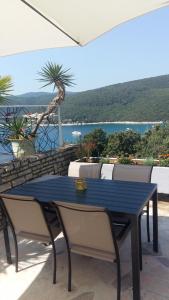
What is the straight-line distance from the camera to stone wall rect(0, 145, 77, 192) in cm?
434

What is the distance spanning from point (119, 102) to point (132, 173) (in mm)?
7647

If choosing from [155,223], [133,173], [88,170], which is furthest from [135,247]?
[88,170]

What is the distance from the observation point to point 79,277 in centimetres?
305

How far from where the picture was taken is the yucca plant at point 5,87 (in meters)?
4.10

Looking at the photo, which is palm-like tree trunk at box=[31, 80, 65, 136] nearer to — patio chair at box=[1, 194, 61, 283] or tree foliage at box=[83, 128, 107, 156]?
tree foliage at box=[83, 128, 107, 156]

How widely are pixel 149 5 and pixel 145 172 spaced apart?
2206mm

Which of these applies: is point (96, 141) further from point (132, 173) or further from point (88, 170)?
point (132, 173)

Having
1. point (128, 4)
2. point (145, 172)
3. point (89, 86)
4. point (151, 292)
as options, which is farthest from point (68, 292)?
point (89, 86)

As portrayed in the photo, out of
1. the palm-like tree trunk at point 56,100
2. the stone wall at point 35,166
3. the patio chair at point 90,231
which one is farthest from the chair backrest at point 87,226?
the palm-like tree trunk at point 56,100

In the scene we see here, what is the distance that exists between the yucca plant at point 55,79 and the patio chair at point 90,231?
355 cm

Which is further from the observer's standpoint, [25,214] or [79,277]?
[79,277]

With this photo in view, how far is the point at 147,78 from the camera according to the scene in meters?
15.7

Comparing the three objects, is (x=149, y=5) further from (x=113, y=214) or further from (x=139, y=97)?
(x=139, y=97)

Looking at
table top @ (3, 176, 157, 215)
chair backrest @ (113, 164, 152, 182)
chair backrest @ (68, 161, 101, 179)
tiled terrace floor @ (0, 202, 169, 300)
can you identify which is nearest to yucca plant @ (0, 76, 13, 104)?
table top @ (3, 176, 157, 215)
